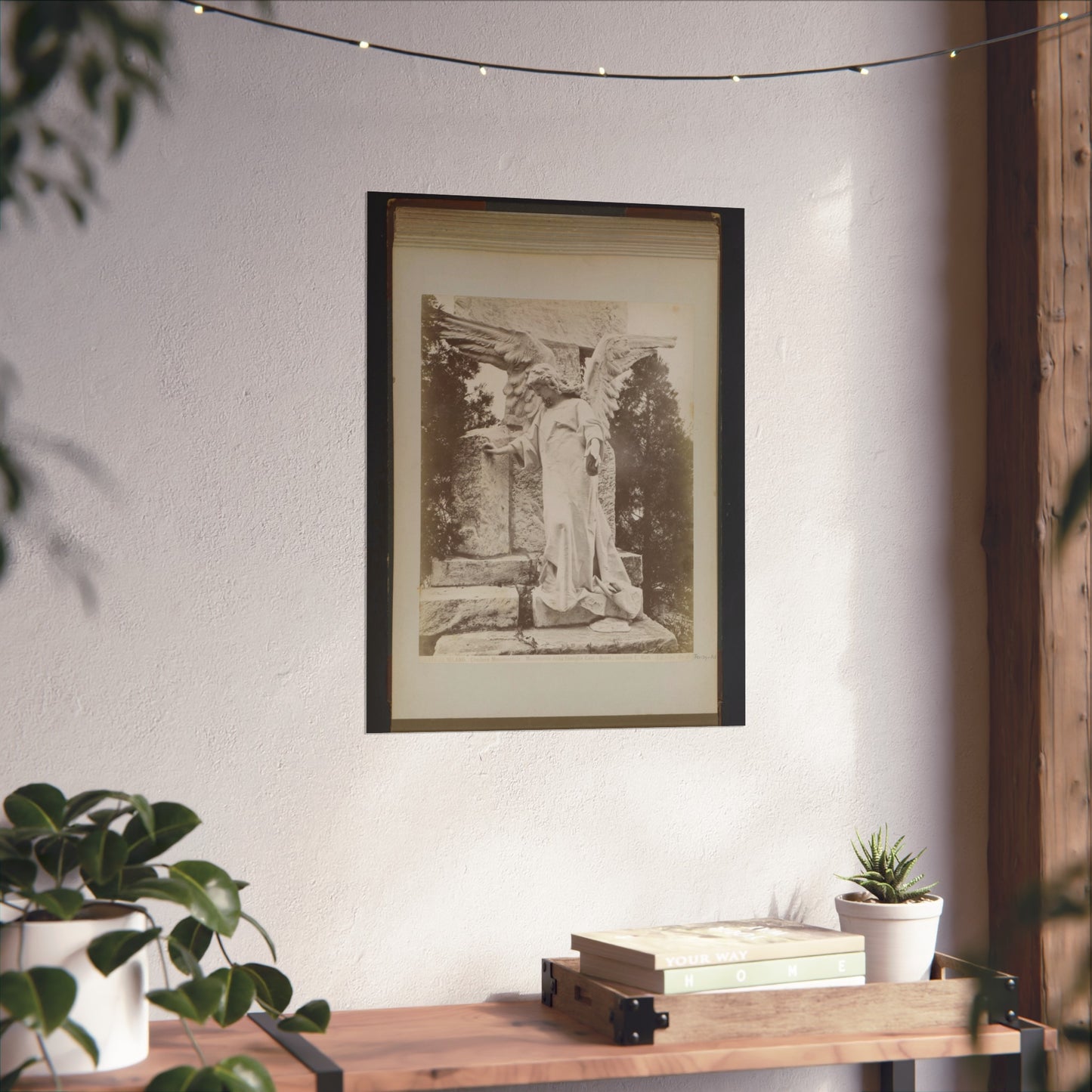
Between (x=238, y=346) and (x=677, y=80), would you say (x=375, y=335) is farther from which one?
(x=677, y=80)

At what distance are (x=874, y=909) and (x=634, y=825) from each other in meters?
0.38

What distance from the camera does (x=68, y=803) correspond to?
1491 millimetres

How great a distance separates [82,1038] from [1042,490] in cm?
156

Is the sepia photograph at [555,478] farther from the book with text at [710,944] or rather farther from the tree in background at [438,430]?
the book with text at [710,944]

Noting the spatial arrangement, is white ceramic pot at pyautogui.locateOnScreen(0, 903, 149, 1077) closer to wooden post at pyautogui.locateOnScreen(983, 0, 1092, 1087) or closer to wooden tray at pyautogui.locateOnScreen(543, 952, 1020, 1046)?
wooden tray at pyautogui.locateOnScreen(543, 952, 1020, 1046)

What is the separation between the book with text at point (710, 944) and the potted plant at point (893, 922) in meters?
0.04

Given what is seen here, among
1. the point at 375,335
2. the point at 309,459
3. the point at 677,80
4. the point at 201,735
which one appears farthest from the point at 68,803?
the point at 677,80

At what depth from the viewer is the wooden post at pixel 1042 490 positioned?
1.89 m

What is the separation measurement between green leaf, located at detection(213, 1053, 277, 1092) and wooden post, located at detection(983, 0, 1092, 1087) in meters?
1.18

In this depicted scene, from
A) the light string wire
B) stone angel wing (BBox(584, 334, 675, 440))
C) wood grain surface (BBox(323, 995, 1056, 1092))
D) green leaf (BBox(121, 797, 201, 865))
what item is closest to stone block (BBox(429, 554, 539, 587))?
stone angel wing (BBox(584, 334, 675, 440))

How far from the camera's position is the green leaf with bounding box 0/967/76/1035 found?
122 centimetres

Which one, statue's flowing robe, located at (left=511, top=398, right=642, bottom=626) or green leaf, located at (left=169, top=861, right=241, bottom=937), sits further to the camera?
statue's flowing robe, located at (left=511, top=398, right=642, bottom=626)

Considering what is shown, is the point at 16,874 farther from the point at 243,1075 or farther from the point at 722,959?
the point at 722,959

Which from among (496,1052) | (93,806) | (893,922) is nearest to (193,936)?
(93,806)
